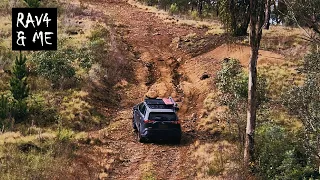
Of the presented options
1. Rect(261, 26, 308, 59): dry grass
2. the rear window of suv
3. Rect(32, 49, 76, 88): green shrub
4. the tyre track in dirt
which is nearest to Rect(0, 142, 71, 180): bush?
the tyre track in dirt

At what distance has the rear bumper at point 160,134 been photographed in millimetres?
16688

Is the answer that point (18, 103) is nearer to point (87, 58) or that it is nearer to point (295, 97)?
point (87, 58)

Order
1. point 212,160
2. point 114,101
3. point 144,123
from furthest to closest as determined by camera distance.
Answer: point 114,101
point 144,123
point 212,160

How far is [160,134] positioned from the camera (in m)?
16.8

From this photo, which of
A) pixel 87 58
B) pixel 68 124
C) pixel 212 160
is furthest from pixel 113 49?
pixel 212 160

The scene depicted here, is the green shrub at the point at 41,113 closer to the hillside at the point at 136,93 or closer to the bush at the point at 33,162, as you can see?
the hillside at the point at 136,93

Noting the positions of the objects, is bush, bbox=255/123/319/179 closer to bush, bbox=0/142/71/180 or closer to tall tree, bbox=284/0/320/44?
tall tree, bbox=284/0/320/44

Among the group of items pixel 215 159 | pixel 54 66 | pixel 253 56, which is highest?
pixel 253 56

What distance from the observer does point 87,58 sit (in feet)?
84.9

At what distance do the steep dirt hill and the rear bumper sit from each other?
41cm

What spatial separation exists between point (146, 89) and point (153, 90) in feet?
2.34

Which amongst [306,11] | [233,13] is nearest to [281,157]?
[233,13]

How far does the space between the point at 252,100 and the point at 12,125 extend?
1031 cm

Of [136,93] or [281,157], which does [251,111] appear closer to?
[281,157]
